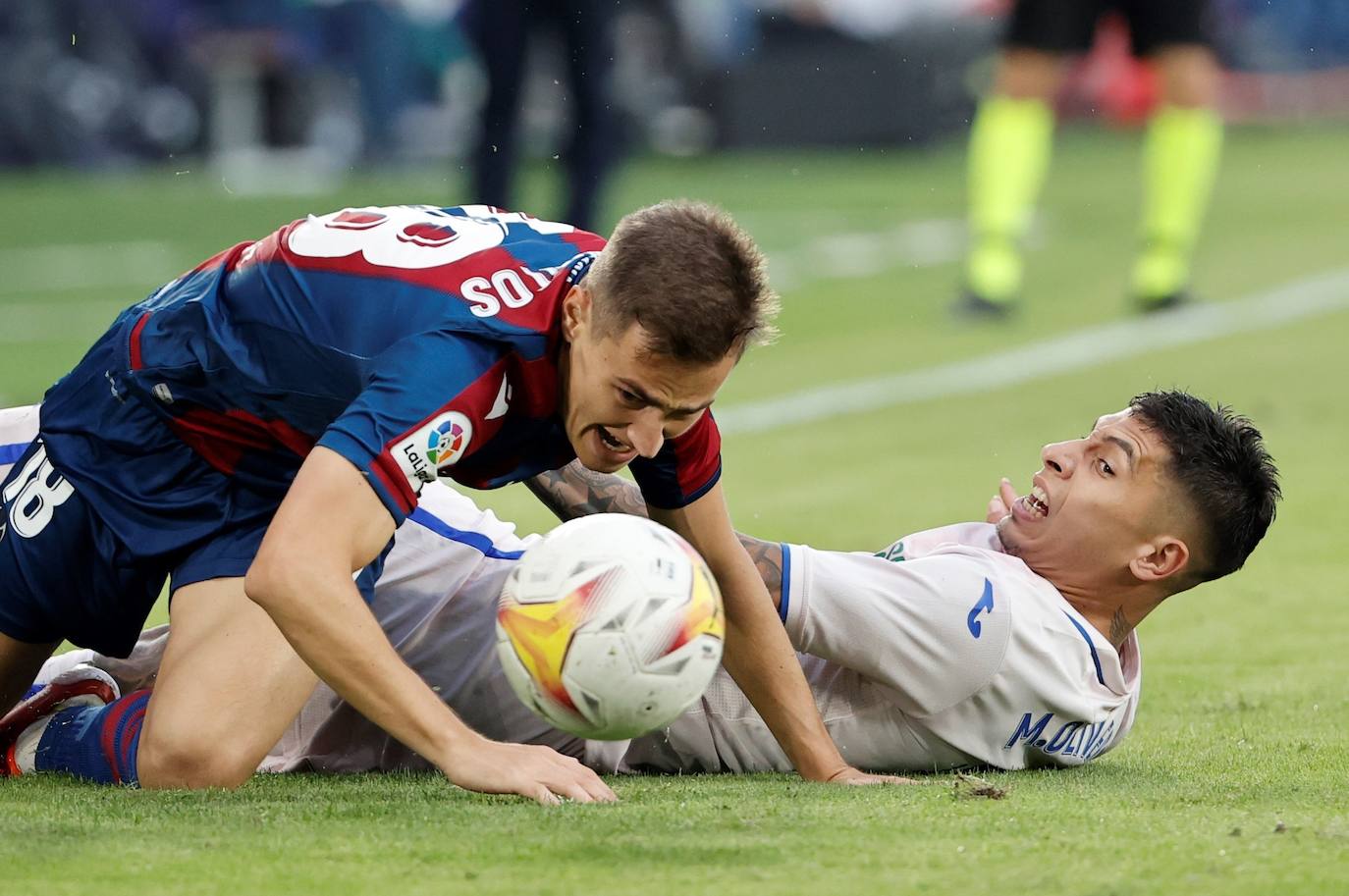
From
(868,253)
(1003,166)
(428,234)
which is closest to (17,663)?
(428,234)

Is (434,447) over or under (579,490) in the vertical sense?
over

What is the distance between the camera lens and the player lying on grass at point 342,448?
3.46 meters

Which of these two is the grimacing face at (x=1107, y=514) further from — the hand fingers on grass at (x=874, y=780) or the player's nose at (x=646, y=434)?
the player's nose at (x=646, y=434)

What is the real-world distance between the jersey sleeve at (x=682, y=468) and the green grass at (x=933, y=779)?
0.55 metres

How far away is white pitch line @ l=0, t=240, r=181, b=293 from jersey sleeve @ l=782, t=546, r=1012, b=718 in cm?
933

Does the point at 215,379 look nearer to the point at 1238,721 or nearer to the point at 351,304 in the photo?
the point at 351,304

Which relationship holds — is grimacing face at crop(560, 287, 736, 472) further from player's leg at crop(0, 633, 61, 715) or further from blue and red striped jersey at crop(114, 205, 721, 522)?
player's leg at crop(0, 633, 61, 715)

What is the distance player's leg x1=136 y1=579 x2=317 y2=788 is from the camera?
12.9 ft

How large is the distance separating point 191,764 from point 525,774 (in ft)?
2.45

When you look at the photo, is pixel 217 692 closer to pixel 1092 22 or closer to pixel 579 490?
pixel 579 490

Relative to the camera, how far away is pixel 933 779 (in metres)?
4.02

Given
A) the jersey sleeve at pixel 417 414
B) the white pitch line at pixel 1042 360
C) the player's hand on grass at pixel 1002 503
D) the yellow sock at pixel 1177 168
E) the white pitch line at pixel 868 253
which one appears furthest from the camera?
the white pitch line at pixel 868 253

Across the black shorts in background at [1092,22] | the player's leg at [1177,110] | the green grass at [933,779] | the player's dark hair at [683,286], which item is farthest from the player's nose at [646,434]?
the player's leg at [1177,110]

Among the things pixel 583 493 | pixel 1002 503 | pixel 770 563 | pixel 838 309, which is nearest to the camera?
pixel 770 563
